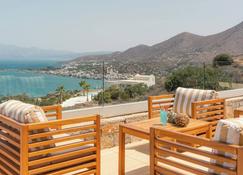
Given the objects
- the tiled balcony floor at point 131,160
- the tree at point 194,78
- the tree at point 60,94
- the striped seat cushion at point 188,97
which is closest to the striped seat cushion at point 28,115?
the tiled balcony floor at point 131,160

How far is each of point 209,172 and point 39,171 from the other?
4.89 ft

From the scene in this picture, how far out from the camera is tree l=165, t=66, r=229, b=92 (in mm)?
7102

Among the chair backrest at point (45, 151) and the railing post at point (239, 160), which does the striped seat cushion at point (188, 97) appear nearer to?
the chair backrest at point (45, 151)

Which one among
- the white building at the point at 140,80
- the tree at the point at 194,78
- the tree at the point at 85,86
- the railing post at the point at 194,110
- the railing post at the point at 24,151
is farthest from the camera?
the tree at the point at 194,78

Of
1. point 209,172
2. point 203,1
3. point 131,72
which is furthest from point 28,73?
point 203,1

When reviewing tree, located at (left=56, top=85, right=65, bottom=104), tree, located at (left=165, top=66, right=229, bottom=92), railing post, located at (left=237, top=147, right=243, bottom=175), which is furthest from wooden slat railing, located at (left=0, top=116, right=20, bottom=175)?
tree, located at (left=165, top=66, right=229, bottom=92)

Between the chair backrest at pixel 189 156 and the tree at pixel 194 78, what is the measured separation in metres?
4.32

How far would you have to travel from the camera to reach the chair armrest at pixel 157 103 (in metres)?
4.95

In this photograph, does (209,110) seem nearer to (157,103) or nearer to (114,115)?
(157,103)

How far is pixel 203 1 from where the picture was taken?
11.9 meters

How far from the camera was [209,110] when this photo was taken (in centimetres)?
482

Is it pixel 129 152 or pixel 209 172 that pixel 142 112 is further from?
pixel 209 172

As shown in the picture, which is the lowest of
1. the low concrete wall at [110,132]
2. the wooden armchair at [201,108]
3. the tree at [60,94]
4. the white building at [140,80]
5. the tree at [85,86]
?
the low concrete wall at [110,132]

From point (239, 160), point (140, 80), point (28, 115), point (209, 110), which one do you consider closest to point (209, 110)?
point (209, 110)
